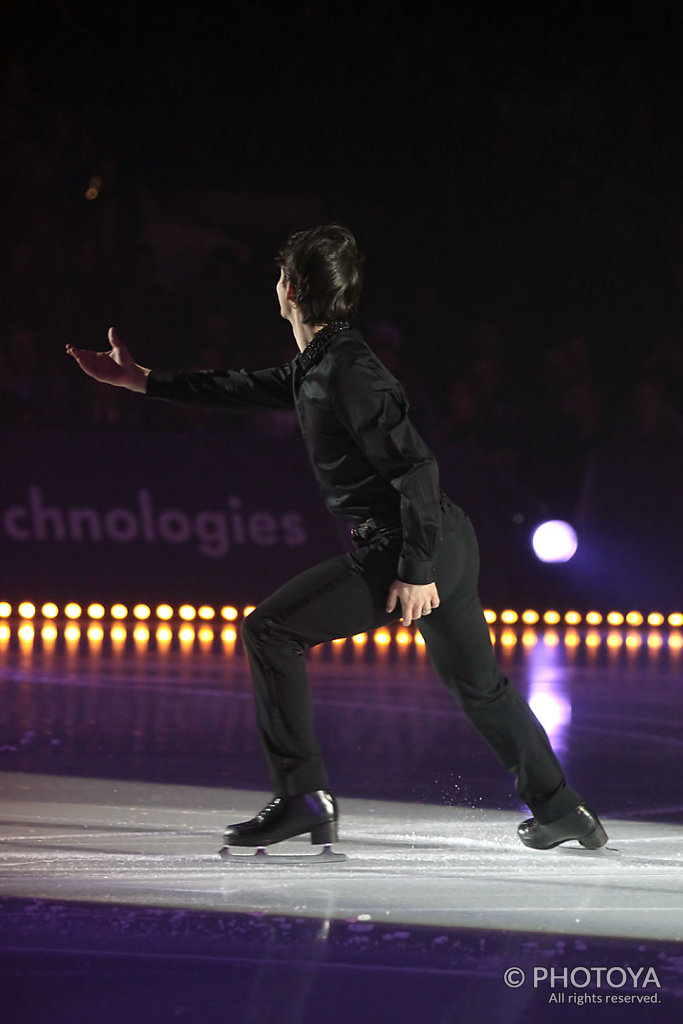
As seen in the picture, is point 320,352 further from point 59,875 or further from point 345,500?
point 59,875

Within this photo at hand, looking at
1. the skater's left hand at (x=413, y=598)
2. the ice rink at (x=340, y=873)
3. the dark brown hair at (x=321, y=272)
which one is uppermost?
the dark brown hair at (x=321, y=272)

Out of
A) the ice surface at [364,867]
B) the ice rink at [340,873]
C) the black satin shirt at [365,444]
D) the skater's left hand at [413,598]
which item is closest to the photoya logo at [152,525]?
the ice rink at [340,873]

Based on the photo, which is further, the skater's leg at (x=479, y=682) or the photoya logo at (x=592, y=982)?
Result: the skater's leg at (x=479, y=682)

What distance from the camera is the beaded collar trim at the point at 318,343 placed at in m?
3.72

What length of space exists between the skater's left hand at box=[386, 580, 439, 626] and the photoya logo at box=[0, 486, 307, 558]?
18.6 ft

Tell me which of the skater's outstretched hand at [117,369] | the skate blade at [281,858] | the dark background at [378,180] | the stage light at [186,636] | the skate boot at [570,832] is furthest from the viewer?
the dark background at [378,180]

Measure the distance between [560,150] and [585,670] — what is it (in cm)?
478

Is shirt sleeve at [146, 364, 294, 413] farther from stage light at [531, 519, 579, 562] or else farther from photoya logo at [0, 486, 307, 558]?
stage light at [531, 519, 579, 562]

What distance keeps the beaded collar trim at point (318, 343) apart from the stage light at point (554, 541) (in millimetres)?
5933

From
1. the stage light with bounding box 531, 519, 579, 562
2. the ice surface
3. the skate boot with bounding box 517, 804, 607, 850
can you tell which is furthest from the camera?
the stage light with bounding box 531, 519, 579, 562

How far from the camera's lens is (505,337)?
1059 cm

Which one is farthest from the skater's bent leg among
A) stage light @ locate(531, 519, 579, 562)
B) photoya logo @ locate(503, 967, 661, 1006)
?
stage light @ locate(531, 519, 579, 562)

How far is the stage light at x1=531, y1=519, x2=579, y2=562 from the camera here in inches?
376

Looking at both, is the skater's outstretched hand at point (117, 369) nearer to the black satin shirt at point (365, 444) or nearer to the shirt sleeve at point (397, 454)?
the black satin shirt at point (365, 444)
